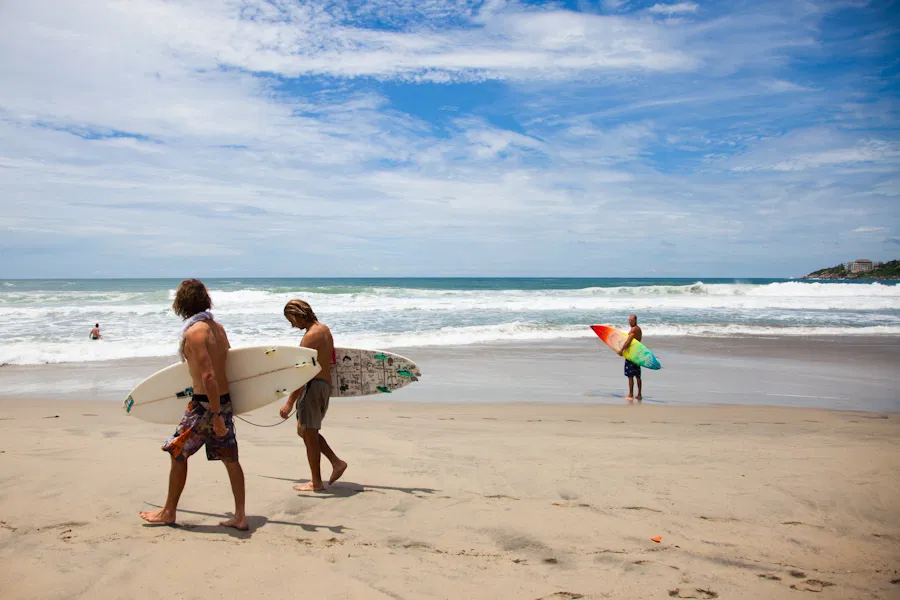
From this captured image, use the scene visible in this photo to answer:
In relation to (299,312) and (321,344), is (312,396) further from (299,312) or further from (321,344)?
(299,312)

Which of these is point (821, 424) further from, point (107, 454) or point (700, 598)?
point (107, 454)

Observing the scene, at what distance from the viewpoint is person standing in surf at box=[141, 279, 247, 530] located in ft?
10.9

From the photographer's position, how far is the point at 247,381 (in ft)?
12.7

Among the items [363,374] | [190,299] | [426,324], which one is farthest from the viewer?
[426,324]

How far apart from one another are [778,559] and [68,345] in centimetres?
1442

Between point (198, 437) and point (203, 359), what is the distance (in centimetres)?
53

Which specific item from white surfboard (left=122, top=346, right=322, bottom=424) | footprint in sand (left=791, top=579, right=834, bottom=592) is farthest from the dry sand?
white surfboard (left=122, top=346, right=322, bottom=424)

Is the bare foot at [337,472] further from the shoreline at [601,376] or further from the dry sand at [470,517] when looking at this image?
the shoreline at [601,376]

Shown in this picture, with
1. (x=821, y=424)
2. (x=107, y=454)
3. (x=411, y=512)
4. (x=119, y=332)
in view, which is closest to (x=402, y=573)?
(x=411, y=512)

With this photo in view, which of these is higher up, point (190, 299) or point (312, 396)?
point (190, 299)

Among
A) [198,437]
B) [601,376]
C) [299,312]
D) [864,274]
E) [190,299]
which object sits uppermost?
[864,274]

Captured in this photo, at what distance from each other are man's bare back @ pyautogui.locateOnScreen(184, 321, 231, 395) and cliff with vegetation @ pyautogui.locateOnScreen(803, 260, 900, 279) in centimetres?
8994

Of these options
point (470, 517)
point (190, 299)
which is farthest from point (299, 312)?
point (470, 517)

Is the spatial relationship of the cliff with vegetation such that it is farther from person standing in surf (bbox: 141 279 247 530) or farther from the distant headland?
person standing in surf (bbox: 141 279 247 530)
